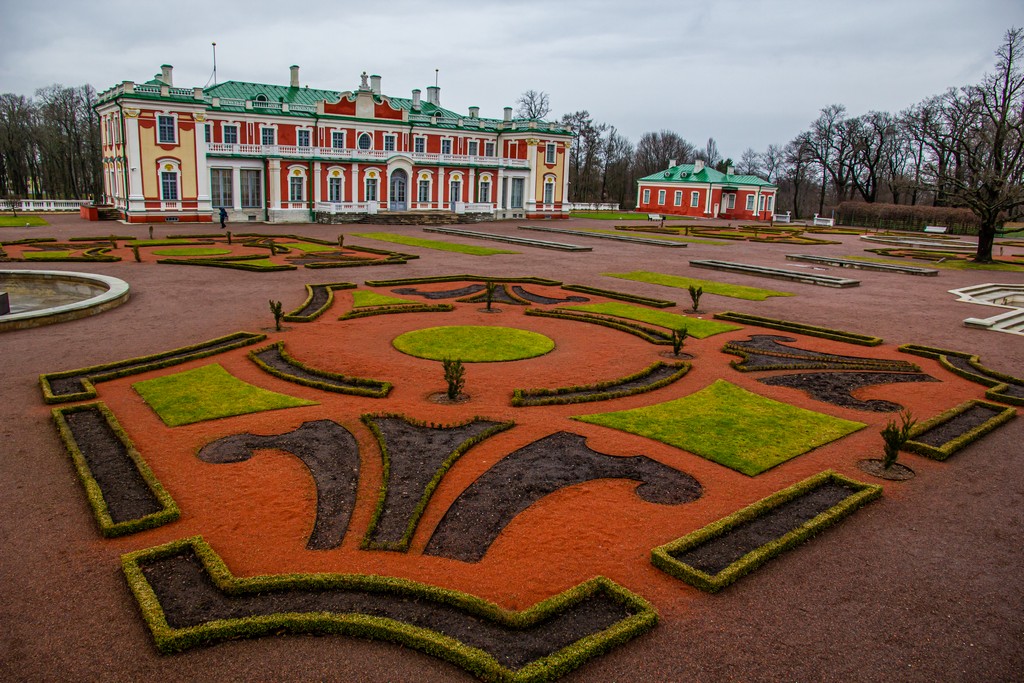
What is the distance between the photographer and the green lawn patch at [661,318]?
62.2ft

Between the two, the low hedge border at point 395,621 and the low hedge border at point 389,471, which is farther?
the low hedge border at point 389,471

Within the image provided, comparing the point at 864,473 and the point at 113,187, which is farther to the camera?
the point at 113,187

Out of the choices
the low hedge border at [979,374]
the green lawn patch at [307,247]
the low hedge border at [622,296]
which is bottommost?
the low hedge border at [979,374]

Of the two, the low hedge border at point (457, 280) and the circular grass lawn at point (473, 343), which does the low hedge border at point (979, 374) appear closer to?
the circular grass lawn at point (473, 343)

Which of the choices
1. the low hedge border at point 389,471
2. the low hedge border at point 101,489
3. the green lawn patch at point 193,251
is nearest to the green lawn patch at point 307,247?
the green lawn patch at point 193,251

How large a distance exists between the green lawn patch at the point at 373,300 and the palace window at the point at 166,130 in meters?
35.2

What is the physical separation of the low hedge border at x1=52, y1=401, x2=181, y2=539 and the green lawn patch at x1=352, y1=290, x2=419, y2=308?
10.9m

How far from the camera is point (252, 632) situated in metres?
6.19

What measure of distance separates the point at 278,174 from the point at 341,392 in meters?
46.5

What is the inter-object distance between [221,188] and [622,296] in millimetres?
41191

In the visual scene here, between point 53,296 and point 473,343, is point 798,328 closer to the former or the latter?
point 473,343

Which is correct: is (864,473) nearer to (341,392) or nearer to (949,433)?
(949,433)

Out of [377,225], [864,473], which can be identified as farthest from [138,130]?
[864,473]

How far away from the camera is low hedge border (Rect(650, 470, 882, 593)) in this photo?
7184 millimetres
